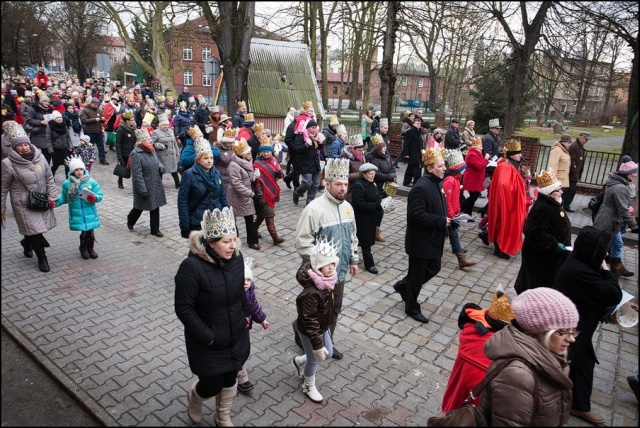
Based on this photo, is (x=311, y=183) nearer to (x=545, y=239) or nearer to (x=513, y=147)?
(x=513, y=147)

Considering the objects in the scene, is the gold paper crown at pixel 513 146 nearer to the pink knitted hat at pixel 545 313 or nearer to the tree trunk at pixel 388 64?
the tree trunk at pixel 388 64

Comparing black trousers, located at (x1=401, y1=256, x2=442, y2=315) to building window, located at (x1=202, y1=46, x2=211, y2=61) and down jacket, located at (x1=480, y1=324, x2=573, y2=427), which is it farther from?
building window, located at (x1=202, y1=46, x2=211, y2=61)

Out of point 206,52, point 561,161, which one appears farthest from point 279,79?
point 561,161

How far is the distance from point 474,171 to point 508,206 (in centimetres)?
200

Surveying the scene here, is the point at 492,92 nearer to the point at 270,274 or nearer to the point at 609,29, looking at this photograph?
the point at 609,29

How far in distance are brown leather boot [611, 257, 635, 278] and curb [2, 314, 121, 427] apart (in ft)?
24.5

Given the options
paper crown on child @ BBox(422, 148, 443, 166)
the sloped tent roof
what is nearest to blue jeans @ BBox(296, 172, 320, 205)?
paper crown on child @ BBox(422, 148, 443, 166)

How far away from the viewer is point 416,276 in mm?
5637

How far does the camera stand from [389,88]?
15.0 m

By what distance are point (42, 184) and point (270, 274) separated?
338 centimetres

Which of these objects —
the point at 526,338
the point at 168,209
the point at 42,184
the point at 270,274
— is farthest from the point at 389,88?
the point at 526,338

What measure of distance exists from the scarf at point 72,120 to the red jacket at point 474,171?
30.4 ft

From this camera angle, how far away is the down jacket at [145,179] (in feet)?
25.5

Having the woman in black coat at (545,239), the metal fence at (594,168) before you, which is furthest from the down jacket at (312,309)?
the metal fence at (594,168)
